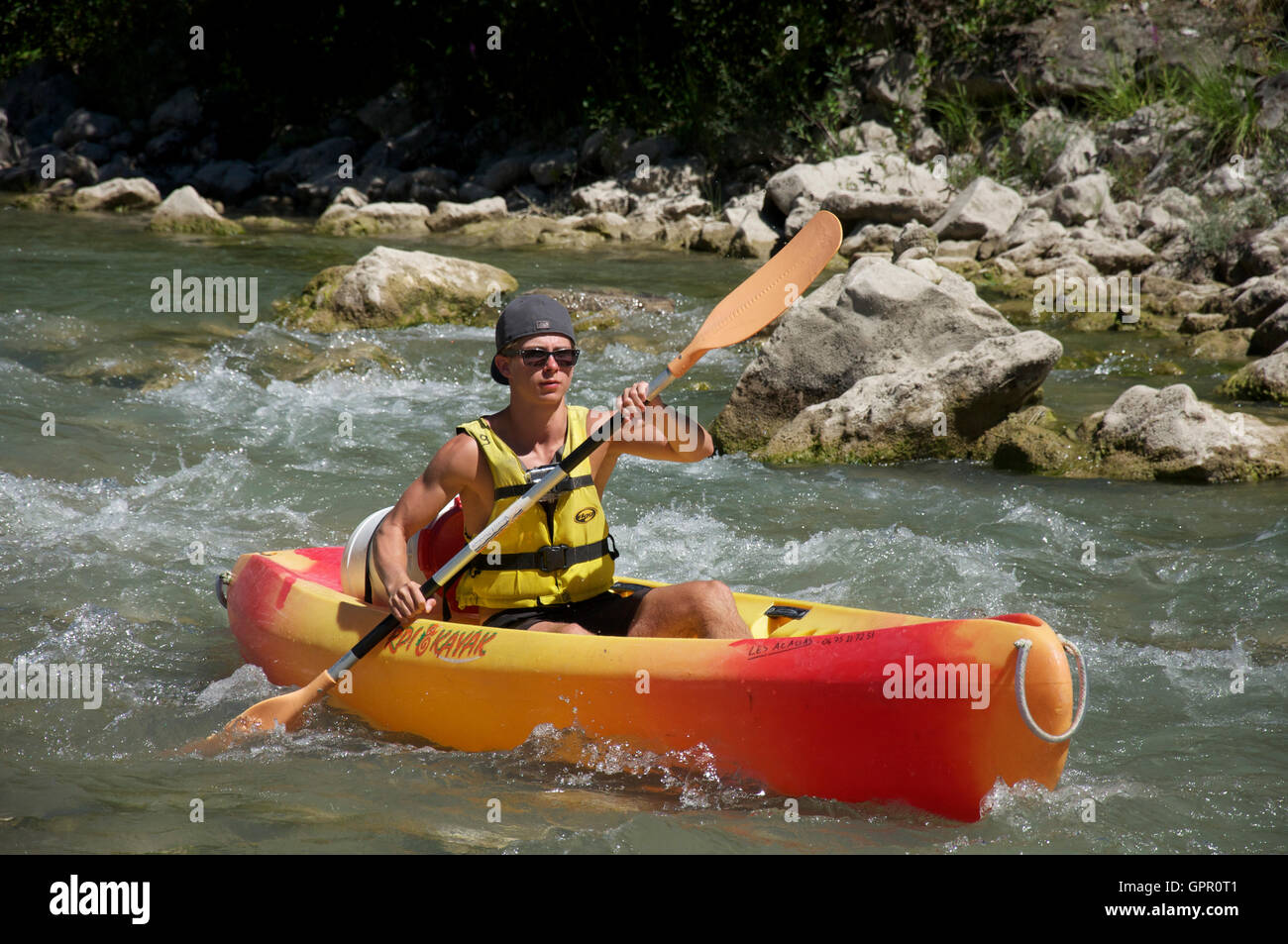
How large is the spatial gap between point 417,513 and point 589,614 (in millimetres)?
531

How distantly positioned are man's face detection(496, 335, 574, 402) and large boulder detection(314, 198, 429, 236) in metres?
10.3

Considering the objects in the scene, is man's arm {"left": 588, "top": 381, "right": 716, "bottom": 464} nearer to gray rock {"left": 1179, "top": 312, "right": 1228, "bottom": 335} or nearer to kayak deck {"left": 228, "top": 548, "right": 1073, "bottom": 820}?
kayak deck {"left": 228, "top": 548, "right": 1073, "bottom": 820}

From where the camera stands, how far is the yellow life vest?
3.07 m

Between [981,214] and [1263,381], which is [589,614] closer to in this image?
[1263,381]

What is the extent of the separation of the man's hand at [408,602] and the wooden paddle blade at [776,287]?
0.99m

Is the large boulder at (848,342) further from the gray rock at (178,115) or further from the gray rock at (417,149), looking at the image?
the gray rock at (178,115)

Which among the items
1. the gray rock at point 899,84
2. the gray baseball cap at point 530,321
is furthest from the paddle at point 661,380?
the gray rock at point 899,84

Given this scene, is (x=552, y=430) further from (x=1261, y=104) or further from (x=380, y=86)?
(x=380, y=86)

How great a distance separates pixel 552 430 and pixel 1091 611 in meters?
2.07

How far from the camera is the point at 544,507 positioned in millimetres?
3076

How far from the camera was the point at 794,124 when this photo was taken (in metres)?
12.9

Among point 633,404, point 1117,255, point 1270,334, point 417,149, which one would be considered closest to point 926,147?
point 1117,255

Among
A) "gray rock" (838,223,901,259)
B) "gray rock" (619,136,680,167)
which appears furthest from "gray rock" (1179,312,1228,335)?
"gray rock" (619,136,680,167)

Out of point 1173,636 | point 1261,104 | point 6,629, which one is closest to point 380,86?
point 1261,104
